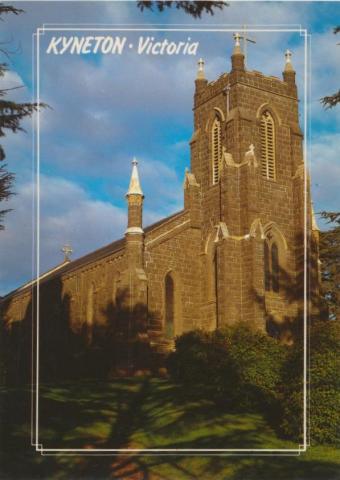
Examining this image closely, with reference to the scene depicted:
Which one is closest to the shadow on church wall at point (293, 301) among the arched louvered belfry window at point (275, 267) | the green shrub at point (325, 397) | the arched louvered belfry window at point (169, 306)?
the arched louvered belfry window at point (275, 267)

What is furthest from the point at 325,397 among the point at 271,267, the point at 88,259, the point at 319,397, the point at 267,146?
the point at 88,259

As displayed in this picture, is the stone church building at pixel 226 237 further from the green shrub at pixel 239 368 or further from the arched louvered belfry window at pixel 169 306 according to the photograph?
the green shrub at pixel 239 368

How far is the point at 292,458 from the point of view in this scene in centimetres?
1902

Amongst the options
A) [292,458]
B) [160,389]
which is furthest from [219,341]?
[292,458]

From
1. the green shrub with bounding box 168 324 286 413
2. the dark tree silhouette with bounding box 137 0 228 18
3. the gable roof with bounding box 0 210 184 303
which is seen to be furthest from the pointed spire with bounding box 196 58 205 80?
the dark tree silhouette with bounding box 137 0 228 18

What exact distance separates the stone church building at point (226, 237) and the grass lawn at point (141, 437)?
11471 mm

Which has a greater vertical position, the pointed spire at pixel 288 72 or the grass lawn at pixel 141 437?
the pointed spire at pixel 288 72

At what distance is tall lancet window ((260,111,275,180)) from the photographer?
45750 mm

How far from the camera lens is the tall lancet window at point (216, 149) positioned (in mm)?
45938

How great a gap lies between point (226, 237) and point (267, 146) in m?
7.71

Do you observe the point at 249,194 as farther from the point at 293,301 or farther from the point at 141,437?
the point at 141,437

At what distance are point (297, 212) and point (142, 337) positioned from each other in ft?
Answer: 43.8

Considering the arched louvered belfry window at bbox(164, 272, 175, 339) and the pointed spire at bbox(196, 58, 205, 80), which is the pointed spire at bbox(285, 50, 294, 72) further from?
the arched louvered belfry window at bbox(164, 272, 175, 339)

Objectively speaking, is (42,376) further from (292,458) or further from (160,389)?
(292,458)
